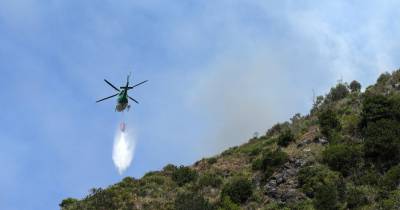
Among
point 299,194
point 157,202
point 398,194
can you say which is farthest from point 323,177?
point 157,202

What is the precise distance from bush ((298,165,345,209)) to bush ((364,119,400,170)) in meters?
3.86

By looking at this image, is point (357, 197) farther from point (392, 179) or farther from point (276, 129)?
point (276, 129)

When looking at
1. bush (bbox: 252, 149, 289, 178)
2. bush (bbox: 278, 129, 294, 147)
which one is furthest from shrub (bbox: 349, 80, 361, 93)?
bush (bbox: 252, 149, 289, 178)

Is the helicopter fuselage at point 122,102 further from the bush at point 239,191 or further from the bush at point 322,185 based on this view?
the bush at point 322,185

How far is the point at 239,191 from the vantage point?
55188 millimetres

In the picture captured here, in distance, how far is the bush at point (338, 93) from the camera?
80287 mm

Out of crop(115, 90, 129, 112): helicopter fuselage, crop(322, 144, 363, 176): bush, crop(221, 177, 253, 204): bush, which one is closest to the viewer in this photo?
crop(115, 90, 129, 112): helicopter fuselage

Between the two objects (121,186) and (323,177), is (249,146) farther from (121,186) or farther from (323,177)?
(323,177)

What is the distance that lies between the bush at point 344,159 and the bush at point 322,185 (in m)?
0.83

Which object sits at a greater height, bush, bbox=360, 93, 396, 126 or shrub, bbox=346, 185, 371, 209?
bush, bbox=360, 93, 396, 126

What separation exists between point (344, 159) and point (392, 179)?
5.30m

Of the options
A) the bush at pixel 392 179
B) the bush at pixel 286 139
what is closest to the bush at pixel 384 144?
the bush at pixel 392 179

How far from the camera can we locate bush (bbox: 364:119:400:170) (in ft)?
178

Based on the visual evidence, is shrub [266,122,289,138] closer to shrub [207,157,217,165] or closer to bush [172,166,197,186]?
shrub [207,157,217,165]
